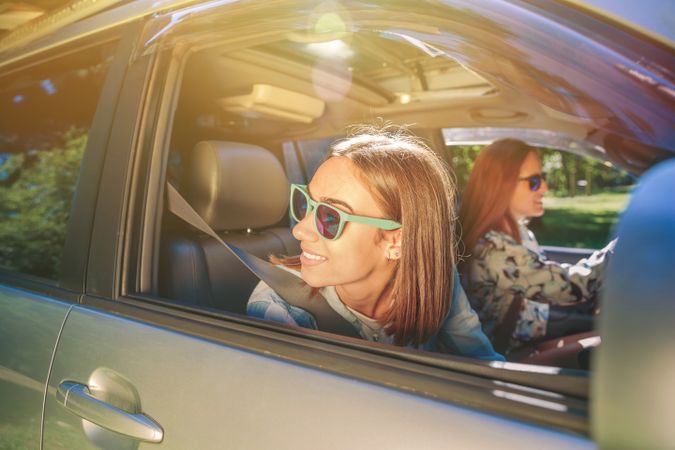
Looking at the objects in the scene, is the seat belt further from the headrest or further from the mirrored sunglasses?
the mirrored sunglasses

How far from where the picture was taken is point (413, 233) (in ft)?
4.80

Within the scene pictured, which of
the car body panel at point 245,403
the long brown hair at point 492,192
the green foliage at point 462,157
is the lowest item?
the car body panel at point 245,403

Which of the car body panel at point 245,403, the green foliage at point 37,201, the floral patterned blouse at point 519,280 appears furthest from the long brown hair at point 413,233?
the green foliage at point 37,201

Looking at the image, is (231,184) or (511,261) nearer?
(231,184)

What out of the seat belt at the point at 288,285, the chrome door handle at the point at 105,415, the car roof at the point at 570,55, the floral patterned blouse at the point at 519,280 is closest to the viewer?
the car roof at the point at 570,55

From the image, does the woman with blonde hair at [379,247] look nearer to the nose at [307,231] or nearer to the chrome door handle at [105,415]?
the nose at [307,231]

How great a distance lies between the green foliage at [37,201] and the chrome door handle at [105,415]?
118cm

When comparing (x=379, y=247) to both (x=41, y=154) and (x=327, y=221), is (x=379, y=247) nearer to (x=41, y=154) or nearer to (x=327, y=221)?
(x=327, y=221)

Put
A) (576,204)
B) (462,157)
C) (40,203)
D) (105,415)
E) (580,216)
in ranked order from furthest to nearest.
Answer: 1. (576,204)
2. (580,216)
3. (462,157)
4. (40,203)
5. (105,415)

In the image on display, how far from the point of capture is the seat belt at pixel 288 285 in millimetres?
1555

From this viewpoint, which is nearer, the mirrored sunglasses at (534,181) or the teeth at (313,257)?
the teeth at (313,257)

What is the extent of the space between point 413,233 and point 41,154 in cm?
212

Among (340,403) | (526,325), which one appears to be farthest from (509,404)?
(526,325)

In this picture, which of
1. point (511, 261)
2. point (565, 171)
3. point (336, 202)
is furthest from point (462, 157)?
point (565, 171)
